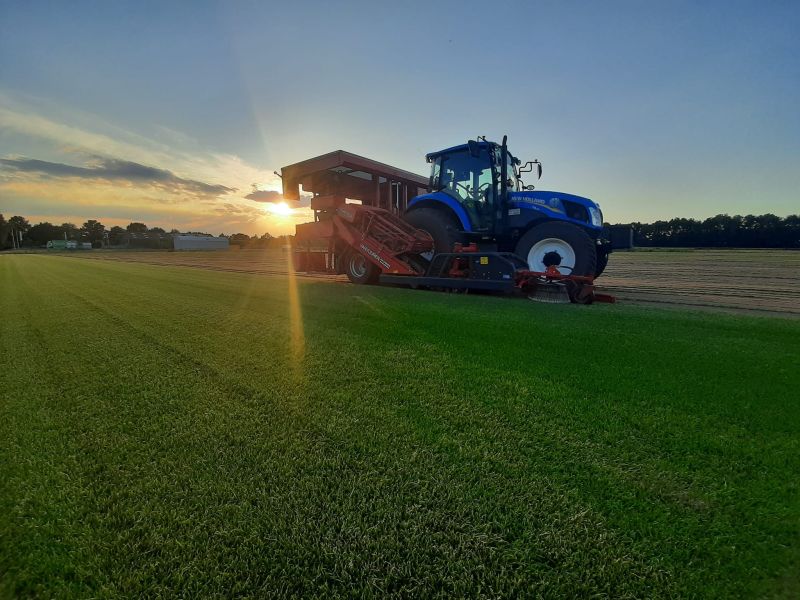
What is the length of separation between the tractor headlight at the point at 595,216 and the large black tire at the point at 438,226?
8.39 feet

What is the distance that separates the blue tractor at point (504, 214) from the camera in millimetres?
6637

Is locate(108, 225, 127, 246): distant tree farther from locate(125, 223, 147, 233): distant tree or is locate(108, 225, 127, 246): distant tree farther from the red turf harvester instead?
the red turf harvester

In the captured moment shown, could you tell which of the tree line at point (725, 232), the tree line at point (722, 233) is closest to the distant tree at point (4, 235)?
the tree line at point (722, 233)

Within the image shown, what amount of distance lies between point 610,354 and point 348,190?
26.4ft

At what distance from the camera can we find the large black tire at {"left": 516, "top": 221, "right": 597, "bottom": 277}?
6.33 m

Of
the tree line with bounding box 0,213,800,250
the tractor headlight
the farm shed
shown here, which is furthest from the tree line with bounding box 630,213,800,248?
the farm shed

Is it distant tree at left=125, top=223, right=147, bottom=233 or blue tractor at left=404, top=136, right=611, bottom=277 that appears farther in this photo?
distant tree at left=125, top=223, right=147, bottom=233

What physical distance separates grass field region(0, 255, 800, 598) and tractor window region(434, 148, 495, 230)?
489cm

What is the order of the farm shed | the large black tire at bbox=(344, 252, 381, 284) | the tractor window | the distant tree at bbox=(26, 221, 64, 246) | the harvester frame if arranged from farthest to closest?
the distant tree at bbox=(26, 221, 64, 246) → the farm shed → the large black tire at bbox=(344, 252, 381, 284) → the tractor window → the harvester frame

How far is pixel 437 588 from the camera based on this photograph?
3.40ft

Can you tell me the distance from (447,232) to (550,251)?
2.12m

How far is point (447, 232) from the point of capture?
25.4 feet

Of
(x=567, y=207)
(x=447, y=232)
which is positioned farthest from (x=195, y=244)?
(x=567, y=207)

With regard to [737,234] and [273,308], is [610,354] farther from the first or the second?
[737,234]
